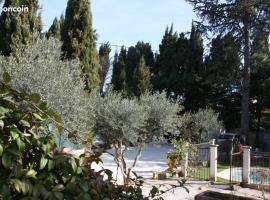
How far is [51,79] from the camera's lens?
10.2 metres

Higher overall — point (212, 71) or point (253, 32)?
point (253, 32)

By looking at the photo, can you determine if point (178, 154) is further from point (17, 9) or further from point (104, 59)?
point (104, 59)

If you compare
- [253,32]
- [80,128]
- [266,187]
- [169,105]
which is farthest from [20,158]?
[253,32]

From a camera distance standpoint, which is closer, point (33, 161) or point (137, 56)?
point (33, 161)

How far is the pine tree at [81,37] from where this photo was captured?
60.6 feet

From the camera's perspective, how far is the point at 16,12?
598 inches

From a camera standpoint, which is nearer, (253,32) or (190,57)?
(253,32)

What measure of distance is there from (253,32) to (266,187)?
710 inches

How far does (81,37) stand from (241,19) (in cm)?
1437

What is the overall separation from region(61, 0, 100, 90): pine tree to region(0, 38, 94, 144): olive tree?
6218mm

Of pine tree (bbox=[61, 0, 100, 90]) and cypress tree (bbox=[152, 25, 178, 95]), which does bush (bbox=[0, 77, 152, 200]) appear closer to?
pine tree (bbox=[61, 0, 100, 90])

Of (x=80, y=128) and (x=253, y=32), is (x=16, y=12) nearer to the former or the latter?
(x=80, y=128)

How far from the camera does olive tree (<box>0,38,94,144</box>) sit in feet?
32.6

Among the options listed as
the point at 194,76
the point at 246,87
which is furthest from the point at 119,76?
the point at 246,87
